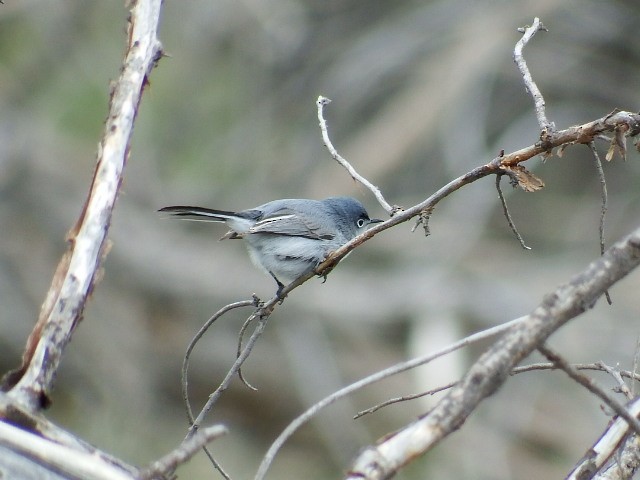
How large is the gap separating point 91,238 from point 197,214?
1.20m

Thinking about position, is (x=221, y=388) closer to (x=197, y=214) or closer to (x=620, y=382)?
(x=620, y=382)

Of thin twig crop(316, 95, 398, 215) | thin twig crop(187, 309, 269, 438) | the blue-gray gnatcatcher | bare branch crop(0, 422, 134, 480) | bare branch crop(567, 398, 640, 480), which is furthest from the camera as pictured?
the blue-gray gnatcatcher

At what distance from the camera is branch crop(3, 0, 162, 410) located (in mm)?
1886

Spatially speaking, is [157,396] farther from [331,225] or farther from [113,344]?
[331,225]

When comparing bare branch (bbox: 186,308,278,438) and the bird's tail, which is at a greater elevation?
the bird's tail

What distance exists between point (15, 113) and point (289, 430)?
22.8 ft

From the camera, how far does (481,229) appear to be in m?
7.87

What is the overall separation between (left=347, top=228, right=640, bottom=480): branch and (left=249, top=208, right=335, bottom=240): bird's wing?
2.43 m

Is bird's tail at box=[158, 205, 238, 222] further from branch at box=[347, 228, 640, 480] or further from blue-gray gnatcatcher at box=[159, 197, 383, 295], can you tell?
branch at box=[347, 228, 640, 480]

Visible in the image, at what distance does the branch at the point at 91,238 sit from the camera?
74.2 inches

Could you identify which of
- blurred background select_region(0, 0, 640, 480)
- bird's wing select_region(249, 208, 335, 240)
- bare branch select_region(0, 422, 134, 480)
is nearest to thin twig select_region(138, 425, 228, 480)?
bare branch select_region(0, 422, 134, 480)

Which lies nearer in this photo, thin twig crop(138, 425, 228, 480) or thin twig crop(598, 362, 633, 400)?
thin twig crop(138, 425, 228, 480)

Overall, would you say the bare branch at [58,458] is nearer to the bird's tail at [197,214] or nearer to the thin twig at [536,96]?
the thin twig at [536,96]

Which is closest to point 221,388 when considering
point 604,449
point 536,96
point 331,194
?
point 604,449
